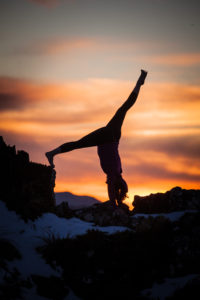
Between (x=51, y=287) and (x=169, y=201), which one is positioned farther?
(x=169, y=201)

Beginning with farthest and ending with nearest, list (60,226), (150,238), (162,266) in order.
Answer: (60,226), (150,238), (162,266)

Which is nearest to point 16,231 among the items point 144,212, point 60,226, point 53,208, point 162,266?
point 60,226

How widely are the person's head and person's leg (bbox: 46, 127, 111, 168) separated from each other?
128cm

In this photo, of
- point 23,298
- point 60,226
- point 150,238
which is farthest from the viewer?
point 60,226

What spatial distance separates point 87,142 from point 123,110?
1497mm

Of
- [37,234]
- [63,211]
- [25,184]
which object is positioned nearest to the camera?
[37,234]

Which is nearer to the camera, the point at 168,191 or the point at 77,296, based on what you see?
the point at 77,296

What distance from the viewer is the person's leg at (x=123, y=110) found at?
11.1 meters

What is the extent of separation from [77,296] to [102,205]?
3997mm

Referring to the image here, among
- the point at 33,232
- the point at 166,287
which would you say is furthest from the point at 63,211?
the point at 166,287

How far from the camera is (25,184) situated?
10102 millimetres

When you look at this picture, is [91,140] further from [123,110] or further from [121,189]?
[121,189]

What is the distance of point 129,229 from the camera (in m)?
9.52

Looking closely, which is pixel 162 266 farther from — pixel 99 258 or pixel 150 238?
pixel 99 258
